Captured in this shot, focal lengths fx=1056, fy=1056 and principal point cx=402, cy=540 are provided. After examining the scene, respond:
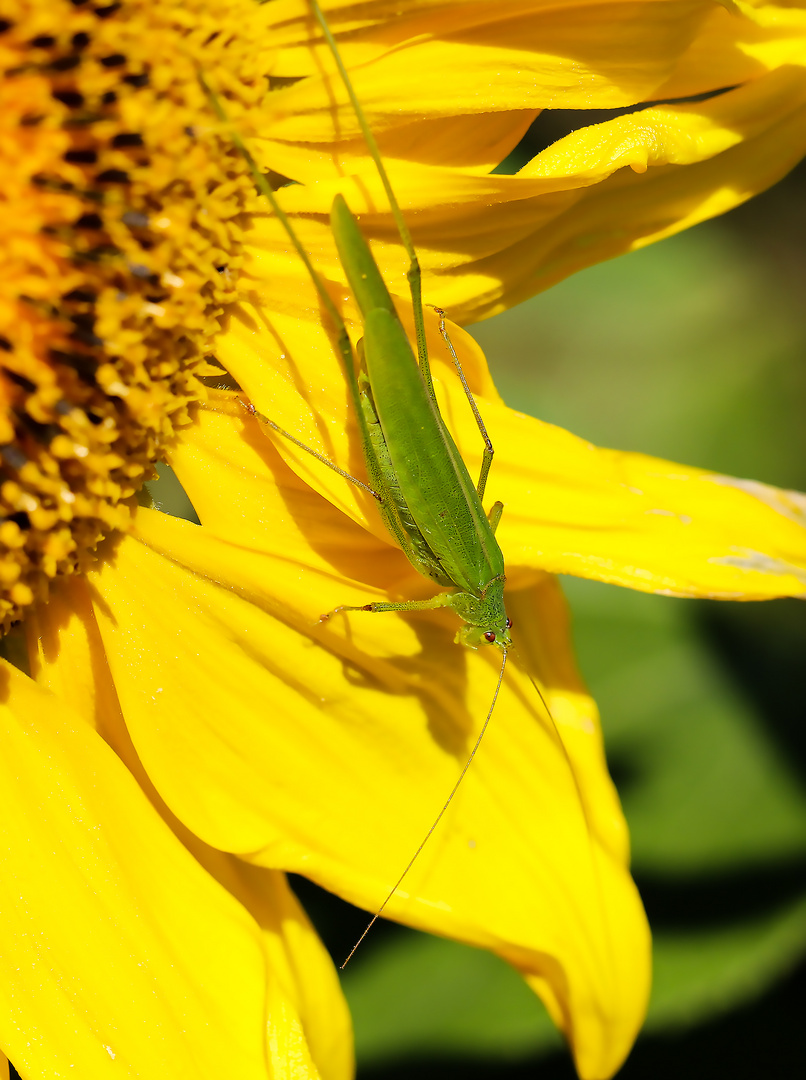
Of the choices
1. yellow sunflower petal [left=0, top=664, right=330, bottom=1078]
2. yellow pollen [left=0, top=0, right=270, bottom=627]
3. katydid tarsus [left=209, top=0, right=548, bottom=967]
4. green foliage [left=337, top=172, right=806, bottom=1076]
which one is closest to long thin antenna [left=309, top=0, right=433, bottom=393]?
katydid tarsus [left=209, top=0, right=548, bottom=967]

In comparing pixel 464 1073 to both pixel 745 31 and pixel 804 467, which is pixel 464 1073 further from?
pixel 745 31

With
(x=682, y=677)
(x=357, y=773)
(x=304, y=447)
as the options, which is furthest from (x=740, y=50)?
(x=682, y=677)

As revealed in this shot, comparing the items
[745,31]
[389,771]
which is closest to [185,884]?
[389,771]

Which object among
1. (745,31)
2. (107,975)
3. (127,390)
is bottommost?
(107,975)

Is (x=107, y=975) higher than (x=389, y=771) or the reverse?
the reverse

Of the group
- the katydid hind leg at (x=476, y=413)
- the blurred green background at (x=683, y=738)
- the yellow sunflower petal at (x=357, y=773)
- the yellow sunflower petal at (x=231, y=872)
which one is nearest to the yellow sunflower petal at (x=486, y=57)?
the katydid hind leg at (x=476, y=413)

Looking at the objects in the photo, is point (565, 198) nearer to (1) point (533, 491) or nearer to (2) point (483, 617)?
(1) point (533, 491)
